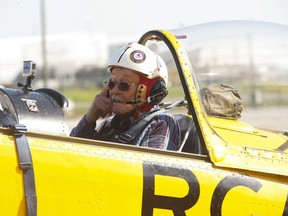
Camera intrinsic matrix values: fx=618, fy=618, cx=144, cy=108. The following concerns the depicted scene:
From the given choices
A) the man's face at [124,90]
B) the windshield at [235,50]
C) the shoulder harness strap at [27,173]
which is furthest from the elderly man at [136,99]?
the shoulder harness strap at [27,173]

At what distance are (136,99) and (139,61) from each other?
0.23 m

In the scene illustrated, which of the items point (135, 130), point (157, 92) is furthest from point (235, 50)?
point (135, 130)

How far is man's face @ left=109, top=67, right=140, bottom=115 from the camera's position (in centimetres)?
376

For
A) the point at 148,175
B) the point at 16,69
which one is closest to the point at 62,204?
the point at 148,175

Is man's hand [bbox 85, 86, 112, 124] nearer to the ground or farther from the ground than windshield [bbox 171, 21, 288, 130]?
nearer to the ground

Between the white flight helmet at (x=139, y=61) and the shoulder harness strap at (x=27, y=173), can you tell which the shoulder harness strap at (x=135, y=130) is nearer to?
the white flight helmet at (x=139, y=61)

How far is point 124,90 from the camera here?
3762 millimetres

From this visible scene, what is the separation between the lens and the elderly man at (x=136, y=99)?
3666 millimetres

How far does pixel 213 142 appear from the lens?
3.38 meters

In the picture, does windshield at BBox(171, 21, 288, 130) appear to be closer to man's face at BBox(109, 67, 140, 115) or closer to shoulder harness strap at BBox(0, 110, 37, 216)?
man's face at BBox(109, 67, 140, 115)

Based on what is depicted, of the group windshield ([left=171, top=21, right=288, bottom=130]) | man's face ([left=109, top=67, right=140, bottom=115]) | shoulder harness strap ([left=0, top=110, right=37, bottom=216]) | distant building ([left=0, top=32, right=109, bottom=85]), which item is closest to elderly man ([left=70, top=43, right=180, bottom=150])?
man's face ([left=109, top=67, right=140, bottom=115])

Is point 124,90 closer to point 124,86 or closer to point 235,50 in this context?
point 124,86

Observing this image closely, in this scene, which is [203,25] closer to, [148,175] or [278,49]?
[278,49]

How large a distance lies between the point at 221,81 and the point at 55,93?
113cm
